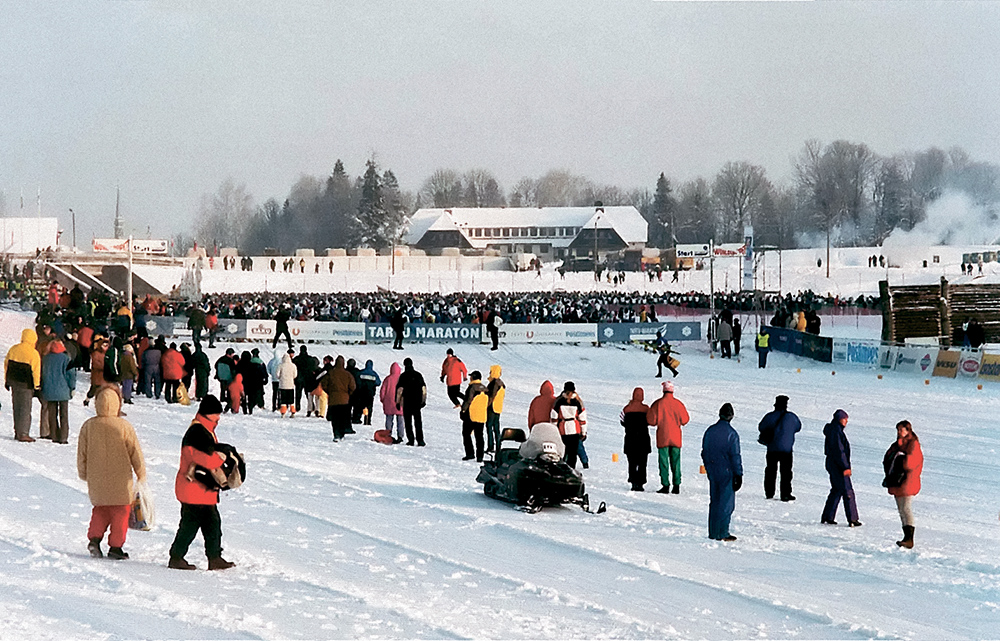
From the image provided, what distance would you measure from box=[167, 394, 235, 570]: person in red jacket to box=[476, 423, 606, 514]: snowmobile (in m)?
4.39

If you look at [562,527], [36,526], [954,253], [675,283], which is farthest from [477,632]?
[954,253]

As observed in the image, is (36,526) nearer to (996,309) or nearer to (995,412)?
(995,412)

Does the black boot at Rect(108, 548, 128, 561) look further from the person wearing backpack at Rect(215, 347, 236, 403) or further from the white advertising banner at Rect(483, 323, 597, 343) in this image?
the white advertising banner at Rect(483, 323, 597, 343)

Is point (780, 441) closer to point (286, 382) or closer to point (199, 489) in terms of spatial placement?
point (199, 489)

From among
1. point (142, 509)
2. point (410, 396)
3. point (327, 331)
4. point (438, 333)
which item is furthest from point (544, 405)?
point (327, 331)

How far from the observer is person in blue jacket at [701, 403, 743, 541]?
36.8 ft

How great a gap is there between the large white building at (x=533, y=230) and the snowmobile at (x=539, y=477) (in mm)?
102766

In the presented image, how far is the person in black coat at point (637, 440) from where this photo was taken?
14234 millimetres

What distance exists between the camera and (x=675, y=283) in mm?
76562

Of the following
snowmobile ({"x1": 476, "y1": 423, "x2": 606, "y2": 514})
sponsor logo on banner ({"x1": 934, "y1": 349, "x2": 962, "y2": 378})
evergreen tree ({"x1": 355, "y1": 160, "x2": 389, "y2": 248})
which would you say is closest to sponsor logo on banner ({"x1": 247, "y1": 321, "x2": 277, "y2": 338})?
sponsor logo on banner ({"x1": 934, "y1": 349, "x2": 962, "y2": 378})

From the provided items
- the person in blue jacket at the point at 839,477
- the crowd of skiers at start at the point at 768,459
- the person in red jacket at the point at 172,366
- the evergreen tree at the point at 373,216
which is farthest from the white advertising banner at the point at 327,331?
the evergreen tree at the point at 373,216

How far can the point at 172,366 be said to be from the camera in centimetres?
2161

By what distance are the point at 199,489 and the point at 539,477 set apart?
476 centimetres

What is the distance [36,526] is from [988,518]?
33.3 feet
